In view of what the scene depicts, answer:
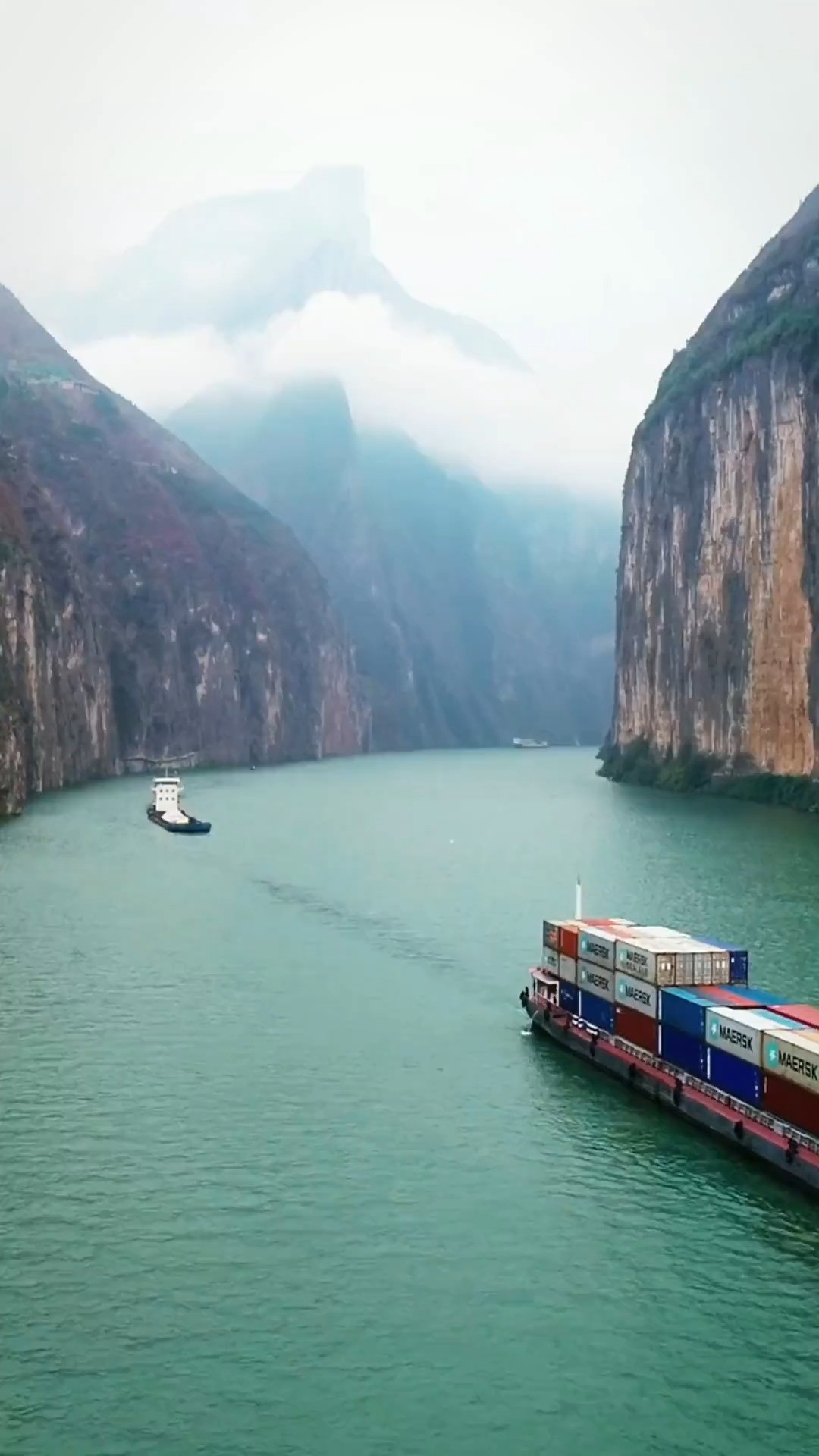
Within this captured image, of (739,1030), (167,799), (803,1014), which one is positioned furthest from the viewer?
(167,799)

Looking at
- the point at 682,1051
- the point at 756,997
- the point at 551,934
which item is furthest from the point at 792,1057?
the point at 551,934

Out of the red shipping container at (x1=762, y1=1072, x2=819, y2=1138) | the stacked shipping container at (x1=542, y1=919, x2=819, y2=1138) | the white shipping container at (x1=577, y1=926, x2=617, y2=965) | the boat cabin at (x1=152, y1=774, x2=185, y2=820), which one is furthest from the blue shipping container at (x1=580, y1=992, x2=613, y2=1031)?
the boat cabin at (x1=152, y1=774, x2=185, y2=820)

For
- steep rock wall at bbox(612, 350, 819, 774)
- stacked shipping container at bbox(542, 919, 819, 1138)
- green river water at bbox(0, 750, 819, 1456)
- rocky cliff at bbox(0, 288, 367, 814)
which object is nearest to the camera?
green river water at bbox(0, 750, 819, 1456)

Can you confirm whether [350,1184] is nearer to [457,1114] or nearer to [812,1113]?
[457,1114]

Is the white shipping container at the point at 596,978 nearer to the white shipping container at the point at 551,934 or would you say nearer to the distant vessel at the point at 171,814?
the white shipping container at the point at 551,934

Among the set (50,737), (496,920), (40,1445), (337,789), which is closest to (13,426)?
(50,737)

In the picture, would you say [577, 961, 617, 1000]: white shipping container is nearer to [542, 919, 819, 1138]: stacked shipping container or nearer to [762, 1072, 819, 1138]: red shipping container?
[542, 919, 819, 1138]: stacked shipping container

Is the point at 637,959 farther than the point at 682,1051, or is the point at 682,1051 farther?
the point at 637,959

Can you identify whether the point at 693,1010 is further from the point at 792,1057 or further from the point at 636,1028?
the point at 792,1057

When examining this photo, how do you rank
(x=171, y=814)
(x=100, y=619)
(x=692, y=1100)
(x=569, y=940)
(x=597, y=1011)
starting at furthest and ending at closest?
1. (x=100, y=619)
2. (x=171, y=814)
3. (x=569, y=940)
4. (x=597, y=1011)
5. (x=692, y=1100)
